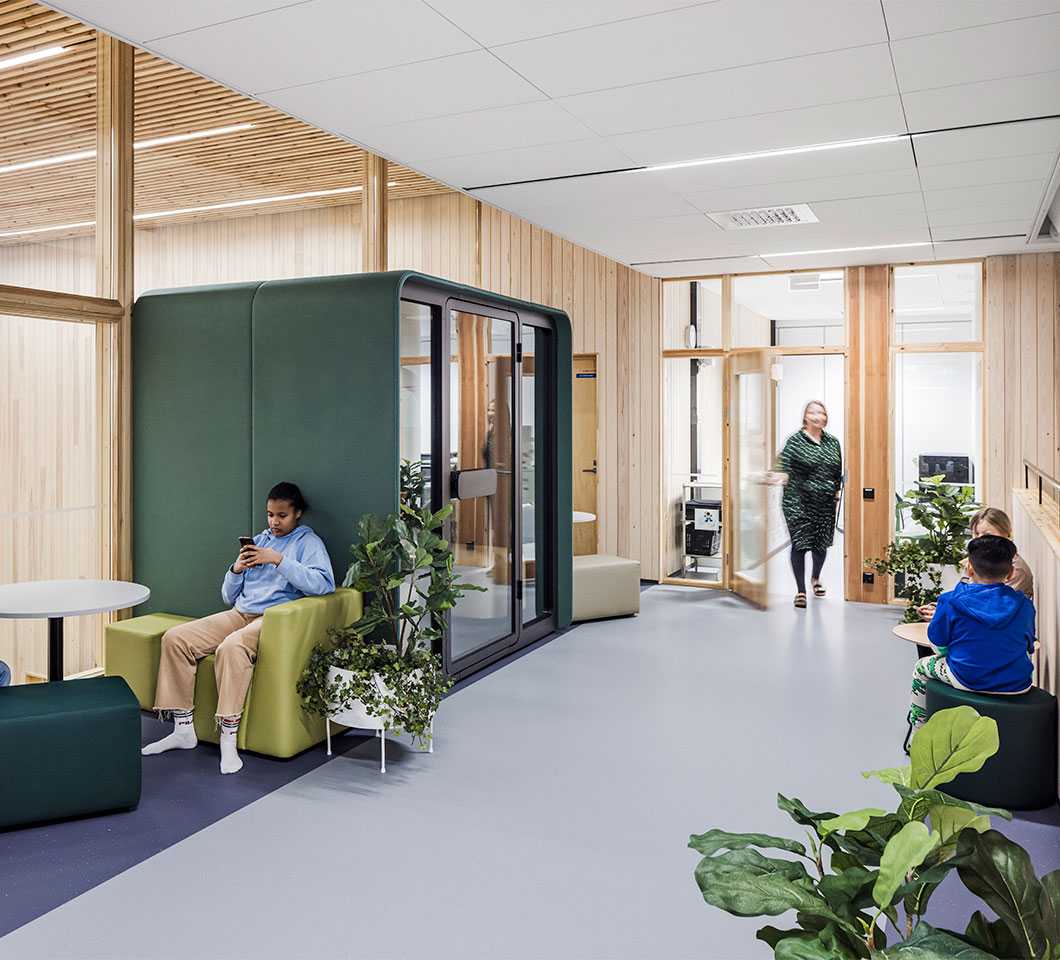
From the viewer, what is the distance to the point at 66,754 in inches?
126

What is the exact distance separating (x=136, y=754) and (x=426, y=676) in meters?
1.14

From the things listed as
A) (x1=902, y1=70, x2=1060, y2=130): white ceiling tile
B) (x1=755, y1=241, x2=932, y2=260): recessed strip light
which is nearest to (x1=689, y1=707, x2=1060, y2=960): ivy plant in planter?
(x1=902, y1=70, x2=1060, y2=130): white ceiling tile

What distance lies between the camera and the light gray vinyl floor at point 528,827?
2.53 meters

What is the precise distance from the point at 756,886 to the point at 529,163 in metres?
3.72

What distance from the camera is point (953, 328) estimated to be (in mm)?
6988

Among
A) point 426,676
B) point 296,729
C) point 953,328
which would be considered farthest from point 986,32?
point 953,328

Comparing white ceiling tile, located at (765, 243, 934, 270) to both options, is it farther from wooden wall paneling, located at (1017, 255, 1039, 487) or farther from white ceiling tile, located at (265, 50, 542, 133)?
white ceiling tile, located at (265, 50, 542, 133)

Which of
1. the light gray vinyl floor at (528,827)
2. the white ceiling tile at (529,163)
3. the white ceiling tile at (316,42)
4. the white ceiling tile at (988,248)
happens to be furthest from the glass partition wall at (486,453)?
the white ceiling tile at (988,248)

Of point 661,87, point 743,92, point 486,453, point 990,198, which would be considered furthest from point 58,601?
point 990,198

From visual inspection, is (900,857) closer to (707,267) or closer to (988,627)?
(988,627)

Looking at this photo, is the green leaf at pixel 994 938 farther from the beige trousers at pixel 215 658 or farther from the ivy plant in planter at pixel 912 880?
the beige trousers at pixel 215 658

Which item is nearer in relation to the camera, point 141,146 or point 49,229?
point 49,229

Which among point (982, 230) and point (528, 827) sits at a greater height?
point (982, 230)

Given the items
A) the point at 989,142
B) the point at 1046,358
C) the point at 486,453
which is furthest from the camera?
Answer: the point at 1046,358
